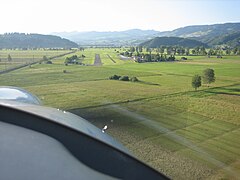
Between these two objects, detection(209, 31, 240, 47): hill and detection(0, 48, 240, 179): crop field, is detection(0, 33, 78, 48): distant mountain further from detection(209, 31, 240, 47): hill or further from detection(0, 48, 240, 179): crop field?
detection(0, 48, 240, 179): crop field

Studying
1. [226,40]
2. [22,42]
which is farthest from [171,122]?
[226,40]

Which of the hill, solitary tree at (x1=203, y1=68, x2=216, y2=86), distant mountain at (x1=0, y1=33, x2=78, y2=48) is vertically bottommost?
solitary tree at (x1=203, y1=68, x2=216, y2=86)

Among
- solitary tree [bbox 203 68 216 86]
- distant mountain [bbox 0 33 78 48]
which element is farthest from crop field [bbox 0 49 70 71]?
distant mountain [bbox 0 33 78 48]

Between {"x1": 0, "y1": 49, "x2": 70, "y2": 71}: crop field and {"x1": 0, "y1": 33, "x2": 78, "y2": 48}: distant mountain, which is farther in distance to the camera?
{"x1": 0, "y1": 33, "x2": 78, "y2": 48}: distant mountain

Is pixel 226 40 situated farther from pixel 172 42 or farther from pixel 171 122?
pixel 171 122

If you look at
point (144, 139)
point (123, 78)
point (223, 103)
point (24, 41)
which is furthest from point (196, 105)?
point (24, 41)

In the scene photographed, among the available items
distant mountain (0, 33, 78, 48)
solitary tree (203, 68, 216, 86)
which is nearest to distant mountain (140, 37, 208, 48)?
distant mountain (0, 33, 78, 48)

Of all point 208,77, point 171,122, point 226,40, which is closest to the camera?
point 171,122

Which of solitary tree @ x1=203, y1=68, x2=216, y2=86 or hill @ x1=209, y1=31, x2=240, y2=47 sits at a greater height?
hill @ x1=209, y1=31, x2=240, y2=47

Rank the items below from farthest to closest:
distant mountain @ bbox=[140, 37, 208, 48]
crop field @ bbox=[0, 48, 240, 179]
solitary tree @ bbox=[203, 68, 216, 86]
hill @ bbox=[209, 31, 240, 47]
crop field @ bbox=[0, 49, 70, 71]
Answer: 1. hill @ bbox=[209, 31, 240, 47]
2. distant mountain @ bbox=[140, 37, 208, 48]
3. crop field @ bbox=[0, 49, 70, 71]
4. solitary tree @ bbox=[203, 68, 216, 86]
5. crop field @ bbox=[0, 48, 240, 179]

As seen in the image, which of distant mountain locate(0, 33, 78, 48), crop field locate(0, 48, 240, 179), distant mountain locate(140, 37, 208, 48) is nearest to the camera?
crop field locate(0, 48, 240, 179)

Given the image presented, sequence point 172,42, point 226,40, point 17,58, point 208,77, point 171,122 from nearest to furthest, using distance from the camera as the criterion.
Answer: point 171,122 < point 208,77 < point 17,58 < point 172,42 < point 226,40
